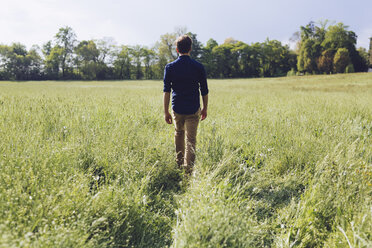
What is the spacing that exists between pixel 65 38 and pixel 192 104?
2996 inches

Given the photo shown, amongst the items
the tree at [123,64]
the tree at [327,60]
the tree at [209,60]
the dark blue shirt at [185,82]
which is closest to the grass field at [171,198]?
the dark blue shirt at [185,82]

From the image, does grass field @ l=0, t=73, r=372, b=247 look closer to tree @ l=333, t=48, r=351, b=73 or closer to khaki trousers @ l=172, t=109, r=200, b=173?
khaki trousers @ l=172, t=109, r=200, b=173

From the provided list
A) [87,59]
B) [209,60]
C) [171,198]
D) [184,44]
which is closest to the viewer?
[171,198]

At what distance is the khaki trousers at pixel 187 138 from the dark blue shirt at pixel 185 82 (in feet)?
0.43

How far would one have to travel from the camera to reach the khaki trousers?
3254 mm

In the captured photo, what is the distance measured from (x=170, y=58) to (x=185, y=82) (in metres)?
62.9

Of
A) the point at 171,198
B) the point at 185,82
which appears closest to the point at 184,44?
the point at 185,82

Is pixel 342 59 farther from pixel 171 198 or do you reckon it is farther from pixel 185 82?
pixel 171 198

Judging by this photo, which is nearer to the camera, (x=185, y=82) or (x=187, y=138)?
(x=185, y=82)

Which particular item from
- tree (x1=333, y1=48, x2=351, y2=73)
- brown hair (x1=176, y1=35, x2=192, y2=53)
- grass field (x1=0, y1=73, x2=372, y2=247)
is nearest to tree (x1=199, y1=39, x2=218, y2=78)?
tree (x1=333, y1=48, x2=351, y2=73)

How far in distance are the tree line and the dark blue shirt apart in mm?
60049

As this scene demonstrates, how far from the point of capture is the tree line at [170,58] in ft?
174

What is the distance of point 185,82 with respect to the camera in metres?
3.24

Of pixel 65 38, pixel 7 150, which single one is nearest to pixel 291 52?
pixel 65 38
